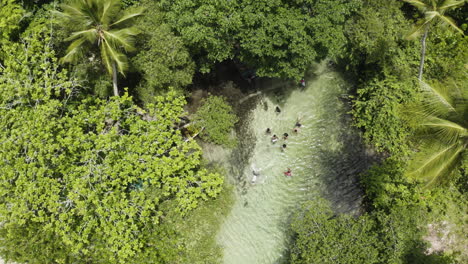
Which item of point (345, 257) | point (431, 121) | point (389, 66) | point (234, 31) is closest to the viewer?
point (431, 121)

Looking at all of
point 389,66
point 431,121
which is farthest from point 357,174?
point 431,121

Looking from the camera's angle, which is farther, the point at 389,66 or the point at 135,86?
the point at 135,86

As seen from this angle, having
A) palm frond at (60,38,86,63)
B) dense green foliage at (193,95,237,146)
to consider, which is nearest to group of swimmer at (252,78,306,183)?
dense green foliage at (193,95,237,146)

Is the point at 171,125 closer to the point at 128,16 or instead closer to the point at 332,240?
the point at 128,16

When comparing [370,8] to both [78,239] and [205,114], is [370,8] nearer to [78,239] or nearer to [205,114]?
[205,114]

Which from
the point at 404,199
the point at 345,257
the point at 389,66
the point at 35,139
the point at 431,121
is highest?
the point at 35,139

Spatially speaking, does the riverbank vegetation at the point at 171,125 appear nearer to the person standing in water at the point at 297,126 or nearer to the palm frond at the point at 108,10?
the palm frond at the point at 108,10

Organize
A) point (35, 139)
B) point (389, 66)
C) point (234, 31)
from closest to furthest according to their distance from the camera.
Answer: point (35, 139)
point (234, 31)
point (389, 66)

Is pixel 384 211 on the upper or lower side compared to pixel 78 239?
lower
